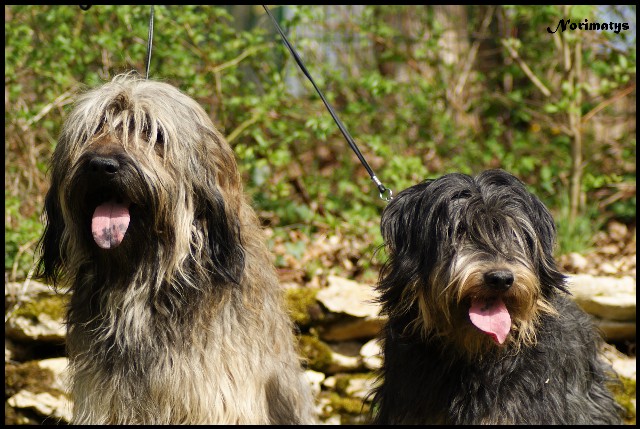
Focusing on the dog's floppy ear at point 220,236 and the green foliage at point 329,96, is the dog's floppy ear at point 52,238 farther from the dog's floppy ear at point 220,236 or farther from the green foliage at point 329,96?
the green foliage at point 329,96

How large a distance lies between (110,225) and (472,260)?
1.38m

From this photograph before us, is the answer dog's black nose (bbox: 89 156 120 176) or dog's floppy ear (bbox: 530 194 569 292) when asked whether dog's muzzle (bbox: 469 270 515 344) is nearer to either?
dog's floppy ear (bbox: 530 194 569 292)

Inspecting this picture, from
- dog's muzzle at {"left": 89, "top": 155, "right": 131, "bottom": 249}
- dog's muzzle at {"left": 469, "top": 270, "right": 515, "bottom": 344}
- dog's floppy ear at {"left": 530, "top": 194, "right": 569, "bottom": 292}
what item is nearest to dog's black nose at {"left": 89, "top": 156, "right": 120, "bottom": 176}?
dog's muzzle at {"left": 89, "top": 155, "right": 131, "bottom": 249}

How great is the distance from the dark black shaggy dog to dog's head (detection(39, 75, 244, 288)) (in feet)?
2.28

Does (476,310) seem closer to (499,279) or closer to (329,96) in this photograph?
(499,279)

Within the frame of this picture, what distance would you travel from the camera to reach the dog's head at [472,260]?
3.04m

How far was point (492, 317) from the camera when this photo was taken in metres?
3.06

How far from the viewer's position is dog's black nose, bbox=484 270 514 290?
2.97 metres

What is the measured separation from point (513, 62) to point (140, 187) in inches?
189

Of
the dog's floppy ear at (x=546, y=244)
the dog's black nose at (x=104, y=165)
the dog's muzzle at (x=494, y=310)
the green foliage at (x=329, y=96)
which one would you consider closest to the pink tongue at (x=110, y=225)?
the dog's black nose at (x=104, y=165)

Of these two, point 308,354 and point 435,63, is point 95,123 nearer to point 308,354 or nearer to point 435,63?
point 308,354

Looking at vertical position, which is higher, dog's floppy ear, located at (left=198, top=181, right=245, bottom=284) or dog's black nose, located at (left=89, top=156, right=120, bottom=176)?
dog's black nose, located at (left=89, top=156, right=120, bottom=176)

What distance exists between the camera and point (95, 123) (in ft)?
10.7

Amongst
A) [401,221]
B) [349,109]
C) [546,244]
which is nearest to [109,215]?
[401,221]
